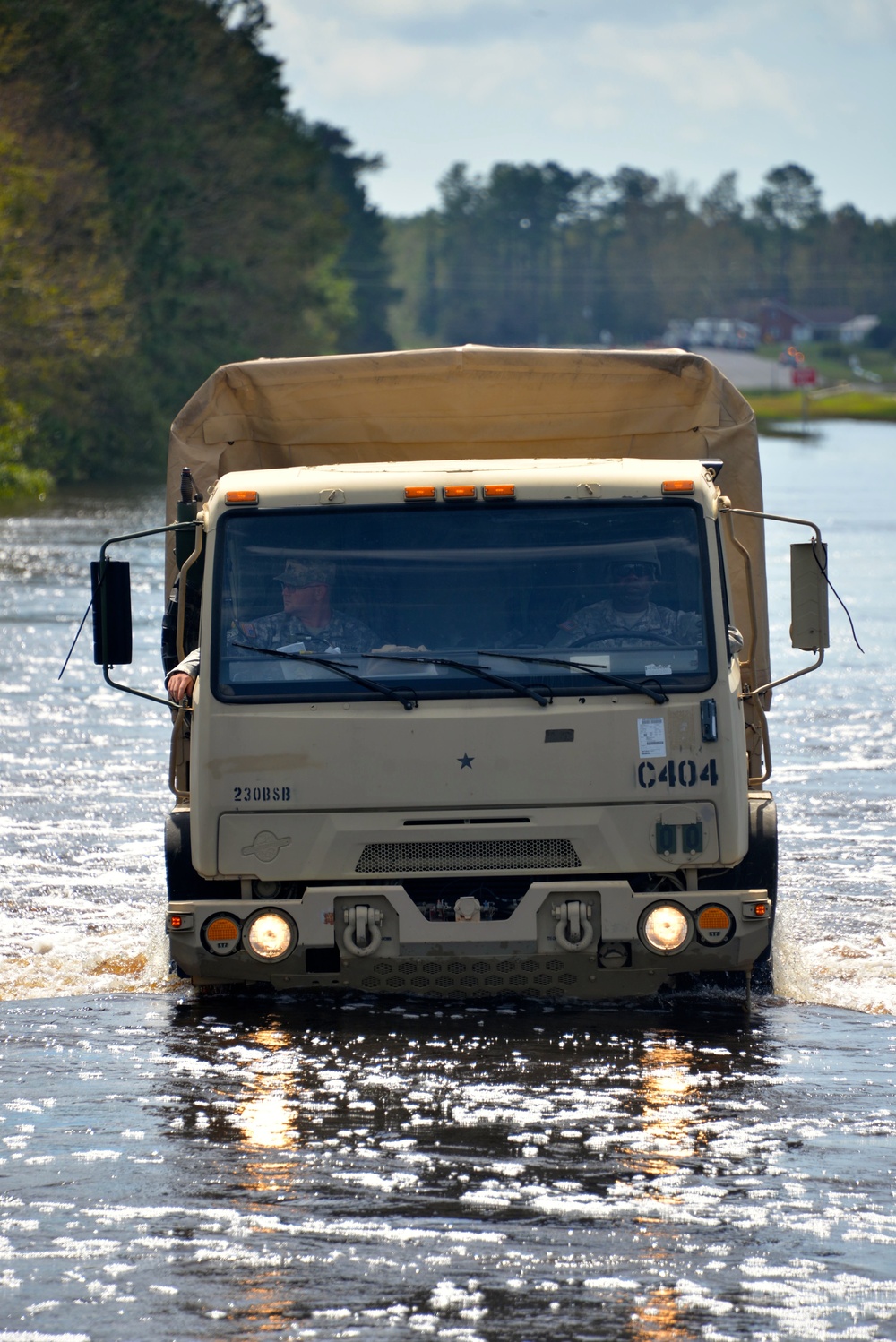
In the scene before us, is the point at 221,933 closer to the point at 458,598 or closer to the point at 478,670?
the point at 478,670

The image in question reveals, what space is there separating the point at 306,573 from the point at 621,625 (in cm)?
124

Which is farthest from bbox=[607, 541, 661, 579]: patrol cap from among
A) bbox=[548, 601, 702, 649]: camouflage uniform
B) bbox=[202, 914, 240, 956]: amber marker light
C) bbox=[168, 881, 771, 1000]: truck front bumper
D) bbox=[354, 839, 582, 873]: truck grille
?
bbox=[202, 914, 240, 956]: amber marker light

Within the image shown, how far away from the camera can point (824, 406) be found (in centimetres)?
13700

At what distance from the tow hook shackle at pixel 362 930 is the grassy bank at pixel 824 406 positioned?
115 m

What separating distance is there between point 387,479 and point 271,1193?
2914 mm

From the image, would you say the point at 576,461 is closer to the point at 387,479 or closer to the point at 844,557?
the point at 387,479

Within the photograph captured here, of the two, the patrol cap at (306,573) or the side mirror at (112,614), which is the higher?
the patrol cap at (306,573)

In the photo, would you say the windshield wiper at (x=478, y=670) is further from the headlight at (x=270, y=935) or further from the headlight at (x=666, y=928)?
the headlight at (x=270, y=935)

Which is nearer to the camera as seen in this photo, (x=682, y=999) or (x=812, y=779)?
(x=682, y=999)

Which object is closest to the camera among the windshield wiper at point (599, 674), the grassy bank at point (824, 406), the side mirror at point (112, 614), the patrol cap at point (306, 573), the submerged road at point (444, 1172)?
the submerged road at point (444, 1172)

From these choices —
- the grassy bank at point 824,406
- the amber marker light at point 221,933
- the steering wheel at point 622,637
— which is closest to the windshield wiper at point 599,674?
the steering wheel at point 622,637

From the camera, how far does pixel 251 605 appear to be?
25.8 ft

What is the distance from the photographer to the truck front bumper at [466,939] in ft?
25.5

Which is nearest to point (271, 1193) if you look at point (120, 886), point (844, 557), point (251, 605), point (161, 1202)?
point (161, 1202)
